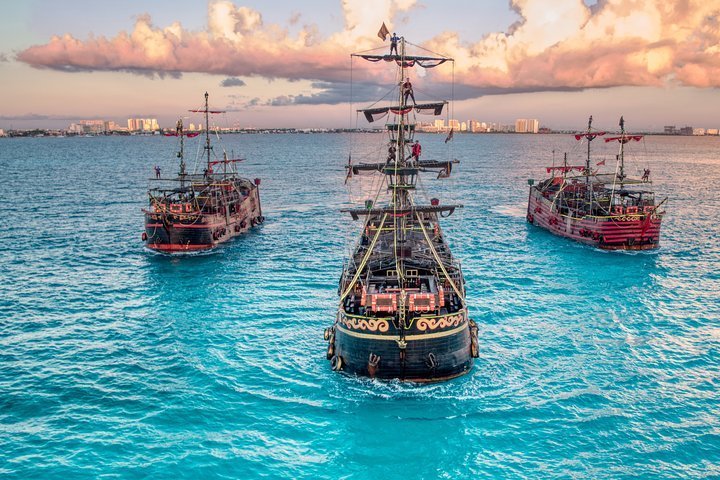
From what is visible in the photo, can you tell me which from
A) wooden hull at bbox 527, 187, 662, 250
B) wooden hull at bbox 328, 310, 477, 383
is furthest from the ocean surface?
wooden hull at bbox 527, 187, 662, 250

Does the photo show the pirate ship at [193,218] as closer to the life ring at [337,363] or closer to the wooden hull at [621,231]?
the life ring at [337,363]

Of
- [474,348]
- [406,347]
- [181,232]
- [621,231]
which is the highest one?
[621,231]

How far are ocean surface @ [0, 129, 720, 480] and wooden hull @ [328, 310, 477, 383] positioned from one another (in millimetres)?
948

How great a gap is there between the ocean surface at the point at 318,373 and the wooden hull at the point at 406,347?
0.95 m

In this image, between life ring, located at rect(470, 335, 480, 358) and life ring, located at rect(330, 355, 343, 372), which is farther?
life ring, located at rect(470, 335, 480, 358)

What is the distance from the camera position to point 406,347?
3114 cm

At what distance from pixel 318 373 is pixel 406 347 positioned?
6.70 meters

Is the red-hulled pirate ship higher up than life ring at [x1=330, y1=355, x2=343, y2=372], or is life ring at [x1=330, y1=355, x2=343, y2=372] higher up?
the red-hulled pirate ship

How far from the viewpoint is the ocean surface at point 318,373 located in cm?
2712

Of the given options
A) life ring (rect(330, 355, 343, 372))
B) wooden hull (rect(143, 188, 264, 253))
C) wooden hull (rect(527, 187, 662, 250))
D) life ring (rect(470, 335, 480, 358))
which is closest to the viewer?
life ring (rect(330, 355, 343, 372))

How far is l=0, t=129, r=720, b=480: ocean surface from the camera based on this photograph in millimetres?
27125

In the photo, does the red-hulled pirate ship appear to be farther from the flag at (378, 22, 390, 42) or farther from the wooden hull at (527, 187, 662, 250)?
the flag at (378, 22, 390, 42)

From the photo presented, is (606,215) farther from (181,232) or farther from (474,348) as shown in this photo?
(181,232)

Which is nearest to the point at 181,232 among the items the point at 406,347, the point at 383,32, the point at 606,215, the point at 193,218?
the point at 193,218
